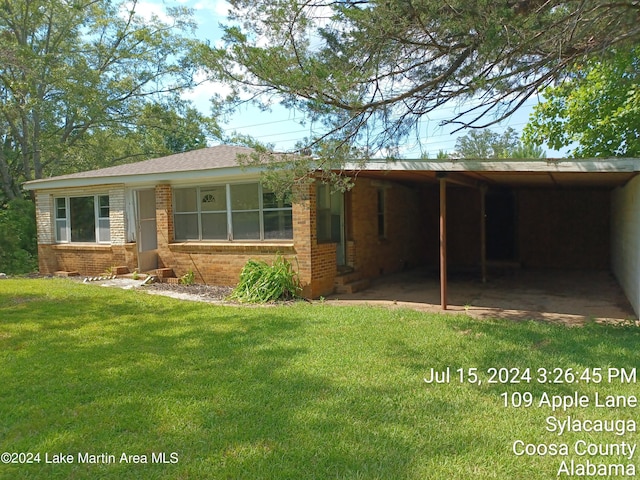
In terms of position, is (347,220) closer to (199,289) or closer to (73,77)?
(199,289)

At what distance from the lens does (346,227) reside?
36.8 feet

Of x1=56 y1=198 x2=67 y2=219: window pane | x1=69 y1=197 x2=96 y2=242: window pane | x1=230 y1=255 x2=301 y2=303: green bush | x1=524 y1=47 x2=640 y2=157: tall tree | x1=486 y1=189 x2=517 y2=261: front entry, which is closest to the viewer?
x1=230 y1=255 x2=301 y2=303: green bush

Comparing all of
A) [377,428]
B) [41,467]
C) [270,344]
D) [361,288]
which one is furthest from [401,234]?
[41,467]

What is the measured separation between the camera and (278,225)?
1034 centimetres

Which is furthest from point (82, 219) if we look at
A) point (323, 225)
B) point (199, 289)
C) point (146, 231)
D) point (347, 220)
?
point (347, 220)

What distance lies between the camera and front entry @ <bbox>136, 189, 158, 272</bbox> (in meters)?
12.9

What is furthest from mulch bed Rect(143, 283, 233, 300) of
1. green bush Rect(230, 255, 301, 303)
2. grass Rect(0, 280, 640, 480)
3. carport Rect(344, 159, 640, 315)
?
carport Rect(344, 159, 640, 315)

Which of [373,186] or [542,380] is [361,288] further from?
[542,380]

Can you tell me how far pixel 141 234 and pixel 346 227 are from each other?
18.8ft

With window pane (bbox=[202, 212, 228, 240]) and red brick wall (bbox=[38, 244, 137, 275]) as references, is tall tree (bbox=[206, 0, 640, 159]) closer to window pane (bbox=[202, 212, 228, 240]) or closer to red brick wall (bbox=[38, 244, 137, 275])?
window pane (bbox=[202, 212, 228, 240])

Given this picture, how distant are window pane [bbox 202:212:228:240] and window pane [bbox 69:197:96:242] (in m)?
4.14

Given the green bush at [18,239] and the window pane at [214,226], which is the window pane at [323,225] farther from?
the green bush at [18,239]

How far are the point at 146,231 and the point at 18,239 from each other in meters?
6.80

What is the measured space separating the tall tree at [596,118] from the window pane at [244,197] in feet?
24.9
